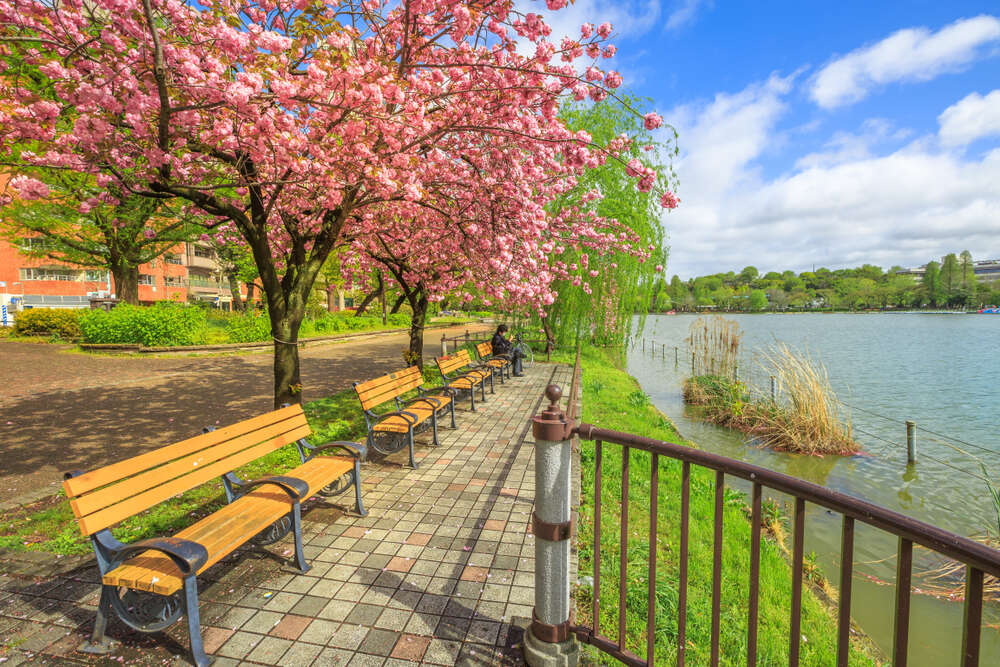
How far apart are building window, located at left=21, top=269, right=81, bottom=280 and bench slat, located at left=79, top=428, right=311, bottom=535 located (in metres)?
51.5

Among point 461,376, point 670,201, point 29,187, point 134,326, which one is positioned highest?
point 670,201

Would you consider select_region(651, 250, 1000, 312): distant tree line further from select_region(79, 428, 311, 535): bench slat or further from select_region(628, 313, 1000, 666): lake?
select_region(79, 428, 311, 535): bench slat

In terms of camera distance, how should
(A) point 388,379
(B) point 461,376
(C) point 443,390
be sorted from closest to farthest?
(A) point 388,379 < (C) point 443,390 < (B) point 461,376

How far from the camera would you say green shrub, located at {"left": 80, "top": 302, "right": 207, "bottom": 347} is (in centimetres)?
1766

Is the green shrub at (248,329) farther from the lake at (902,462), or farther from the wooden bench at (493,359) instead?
the lake at (902,462)

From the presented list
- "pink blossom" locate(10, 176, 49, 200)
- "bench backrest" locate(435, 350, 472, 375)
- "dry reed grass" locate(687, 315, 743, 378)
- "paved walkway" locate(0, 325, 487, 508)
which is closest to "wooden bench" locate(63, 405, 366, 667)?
"paved walkway" locate(0, 325, 487, 508)

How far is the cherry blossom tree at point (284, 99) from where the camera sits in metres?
4.11

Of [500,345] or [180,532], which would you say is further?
[500,345]

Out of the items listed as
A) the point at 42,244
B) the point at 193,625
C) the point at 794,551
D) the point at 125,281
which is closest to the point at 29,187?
the point at 193,625

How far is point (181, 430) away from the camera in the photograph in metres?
7.39

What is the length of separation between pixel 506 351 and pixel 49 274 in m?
50.4

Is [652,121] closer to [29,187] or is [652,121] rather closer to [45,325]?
[29,187]

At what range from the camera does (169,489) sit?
10.2 feet

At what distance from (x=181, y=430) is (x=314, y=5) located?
21.4ft
